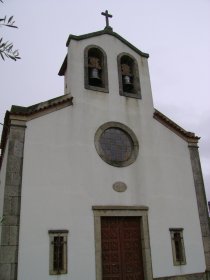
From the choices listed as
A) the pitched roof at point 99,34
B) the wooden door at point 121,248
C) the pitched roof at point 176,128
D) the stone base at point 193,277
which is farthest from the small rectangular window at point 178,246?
the pitched roof at point 99,34

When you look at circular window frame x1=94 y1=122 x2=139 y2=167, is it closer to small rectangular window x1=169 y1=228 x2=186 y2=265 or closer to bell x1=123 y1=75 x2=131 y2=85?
bell x1=123 y1=75 x2=131 y2=85

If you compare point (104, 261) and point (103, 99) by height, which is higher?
point (103, 99)

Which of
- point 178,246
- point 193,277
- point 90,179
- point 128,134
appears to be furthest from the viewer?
point 128,134

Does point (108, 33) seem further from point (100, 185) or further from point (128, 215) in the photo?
point (128, 215)

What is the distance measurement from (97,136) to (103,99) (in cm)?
161

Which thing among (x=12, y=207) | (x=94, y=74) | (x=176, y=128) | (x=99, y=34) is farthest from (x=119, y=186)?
(x=99, y=34)

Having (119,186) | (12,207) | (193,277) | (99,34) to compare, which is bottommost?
(193,277)

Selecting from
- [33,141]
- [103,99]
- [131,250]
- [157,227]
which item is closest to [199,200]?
[157,227]

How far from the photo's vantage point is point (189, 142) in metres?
12.1

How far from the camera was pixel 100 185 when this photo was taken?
32.4ft

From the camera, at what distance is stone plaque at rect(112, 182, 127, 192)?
32.9 feet

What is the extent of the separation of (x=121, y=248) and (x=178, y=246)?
2087 millimetres

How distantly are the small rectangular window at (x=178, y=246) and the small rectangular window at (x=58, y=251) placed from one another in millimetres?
3662

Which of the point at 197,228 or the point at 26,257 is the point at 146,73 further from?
the point at 26,257
